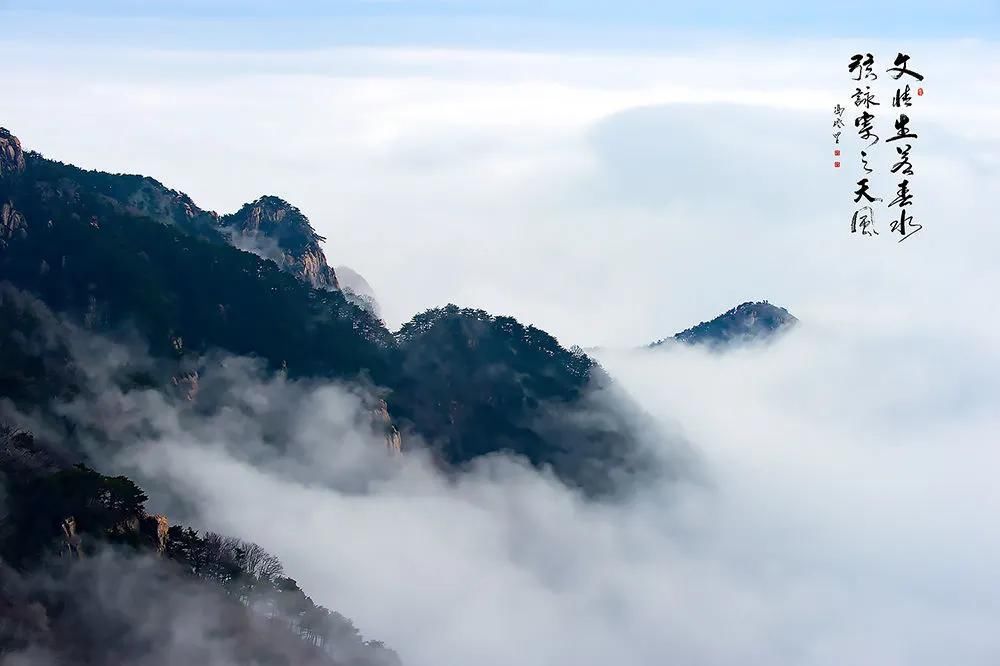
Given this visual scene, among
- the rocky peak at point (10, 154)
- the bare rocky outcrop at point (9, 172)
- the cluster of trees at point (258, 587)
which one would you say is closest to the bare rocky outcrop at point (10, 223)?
the bare rocky outcrop at point (9, 172)

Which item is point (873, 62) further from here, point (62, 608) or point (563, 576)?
point (563, 576)

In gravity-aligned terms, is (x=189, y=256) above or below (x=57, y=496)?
above

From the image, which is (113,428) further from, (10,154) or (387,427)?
(10,154)

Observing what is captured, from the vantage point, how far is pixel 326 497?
585ft

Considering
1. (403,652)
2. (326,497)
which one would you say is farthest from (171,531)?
(326,497)

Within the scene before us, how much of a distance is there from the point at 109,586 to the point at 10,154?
111 metres

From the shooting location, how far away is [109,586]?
105m

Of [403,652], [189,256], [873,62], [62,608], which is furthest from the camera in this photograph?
[189,256]

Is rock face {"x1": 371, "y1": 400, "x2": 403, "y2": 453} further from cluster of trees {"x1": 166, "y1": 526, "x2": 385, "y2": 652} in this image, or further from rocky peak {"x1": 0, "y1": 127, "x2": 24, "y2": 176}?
rocky peak {"x1": 0, "y1": 127, "x2": 24, "y2": 176}

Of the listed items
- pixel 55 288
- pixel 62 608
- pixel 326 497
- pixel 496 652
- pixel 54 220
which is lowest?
pixel 62 608

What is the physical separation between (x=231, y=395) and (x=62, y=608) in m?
81.0

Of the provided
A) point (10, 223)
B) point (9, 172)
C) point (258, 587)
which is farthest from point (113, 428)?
point (9, 172)

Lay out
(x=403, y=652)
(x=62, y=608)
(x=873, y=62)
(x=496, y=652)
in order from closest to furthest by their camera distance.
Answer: (x=873, y=62) → (x=62, y=608) → (x=403, y=652) → (x=496, y=652)

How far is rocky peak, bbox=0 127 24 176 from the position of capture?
18900 centimetres
